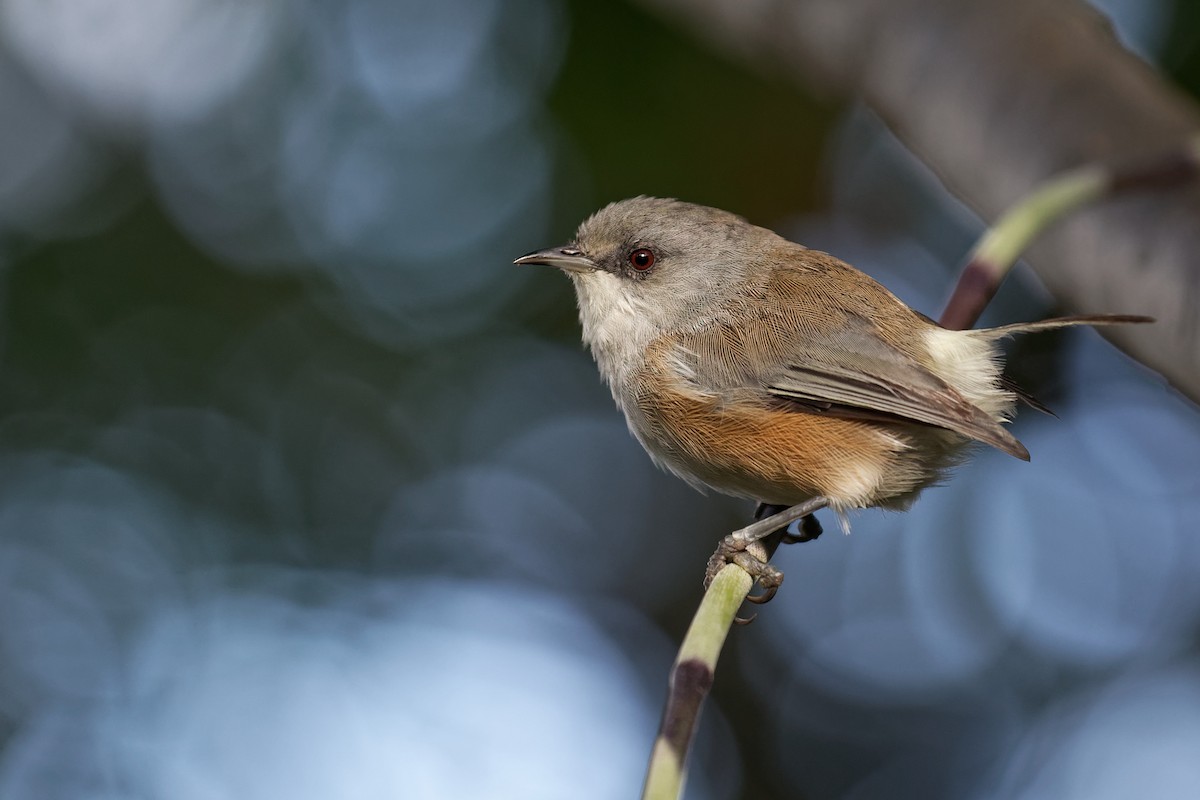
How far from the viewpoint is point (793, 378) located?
3.55 metres

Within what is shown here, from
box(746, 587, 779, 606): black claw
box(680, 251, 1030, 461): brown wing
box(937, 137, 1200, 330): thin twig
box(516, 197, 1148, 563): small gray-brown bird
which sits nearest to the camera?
box(937, 137, 1200, 330): thin twig

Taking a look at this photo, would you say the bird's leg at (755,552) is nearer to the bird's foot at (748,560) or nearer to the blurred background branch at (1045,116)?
the bird's foot at (748,560)

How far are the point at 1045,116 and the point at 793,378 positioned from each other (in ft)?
4.25

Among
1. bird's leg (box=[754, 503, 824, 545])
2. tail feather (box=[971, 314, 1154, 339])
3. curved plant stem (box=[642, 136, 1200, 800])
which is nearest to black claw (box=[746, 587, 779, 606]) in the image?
curved plant stem (box=[642, 136, 1200, 800])

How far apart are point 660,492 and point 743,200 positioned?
2742mm

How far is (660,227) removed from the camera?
4.11 meters

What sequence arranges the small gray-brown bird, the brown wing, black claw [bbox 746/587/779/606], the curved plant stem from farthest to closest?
the small gray-brown bird < the brown wing < black claw [bbox 746/587/779/606] < the curved plant stem

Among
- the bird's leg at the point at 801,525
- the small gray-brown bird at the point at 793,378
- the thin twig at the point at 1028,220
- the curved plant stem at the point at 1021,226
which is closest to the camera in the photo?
the curved plant stem at the point at 1021,226

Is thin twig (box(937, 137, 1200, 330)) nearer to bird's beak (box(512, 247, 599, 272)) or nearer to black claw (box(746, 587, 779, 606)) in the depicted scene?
black claw (box(746, 587, 779, 606))

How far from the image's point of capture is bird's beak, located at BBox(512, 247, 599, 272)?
414cm

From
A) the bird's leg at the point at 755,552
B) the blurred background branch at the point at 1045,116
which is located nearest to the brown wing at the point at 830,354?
the bird's leg at the point at 755,552

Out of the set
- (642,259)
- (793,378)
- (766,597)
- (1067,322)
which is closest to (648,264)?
(642,259)

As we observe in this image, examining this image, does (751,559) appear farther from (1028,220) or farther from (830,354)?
(1028,220)

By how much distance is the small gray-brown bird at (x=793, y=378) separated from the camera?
135 inches
